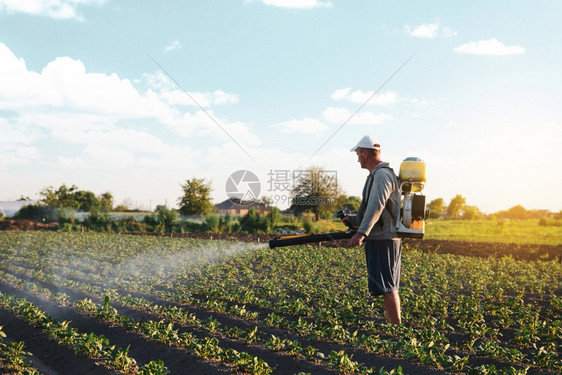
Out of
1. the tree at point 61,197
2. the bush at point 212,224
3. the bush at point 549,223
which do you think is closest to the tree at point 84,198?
the tree at point 61,197

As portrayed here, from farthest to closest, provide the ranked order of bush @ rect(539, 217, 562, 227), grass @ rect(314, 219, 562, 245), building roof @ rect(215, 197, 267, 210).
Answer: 1. bush @ rect(539, 217, 562, 227)
2. building roof @ rect(215, 197, 267, 210)
3. grass @ rect(314, 219, 562, 245)

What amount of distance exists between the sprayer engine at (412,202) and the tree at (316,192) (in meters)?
33.3

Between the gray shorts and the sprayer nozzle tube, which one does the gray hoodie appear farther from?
the sprayer nozzle tube

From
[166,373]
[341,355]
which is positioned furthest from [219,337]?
[341,355]

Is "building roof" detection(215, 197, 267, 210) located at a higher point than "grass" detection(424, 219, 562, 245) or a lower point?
higher

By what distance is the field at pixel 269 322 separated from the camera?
5.40 m

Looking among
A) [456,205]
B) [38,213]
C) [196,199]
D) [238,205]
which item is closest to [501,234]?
[196,199]

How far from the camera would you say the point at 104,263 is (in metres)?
15.4

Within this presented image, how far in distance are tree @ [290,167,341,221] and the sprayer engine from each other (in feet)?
109

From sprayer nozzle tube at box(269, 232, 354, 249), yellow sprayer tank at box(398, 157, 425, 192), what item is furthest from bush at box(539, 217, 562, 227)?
sprayer nozzle tube at box(269, 232, 354, 249)

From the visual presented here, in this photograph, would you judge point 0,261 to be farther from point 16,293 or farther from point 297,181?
point 297,181

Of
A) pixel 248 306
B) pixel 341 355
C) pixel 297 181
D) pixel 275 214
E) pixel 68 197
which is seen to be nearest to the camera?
pixel 341 355

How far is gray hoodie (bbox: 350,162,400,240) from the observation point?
5453 millimetres

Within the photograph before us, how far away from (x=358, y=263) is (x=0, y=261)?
12.0m
